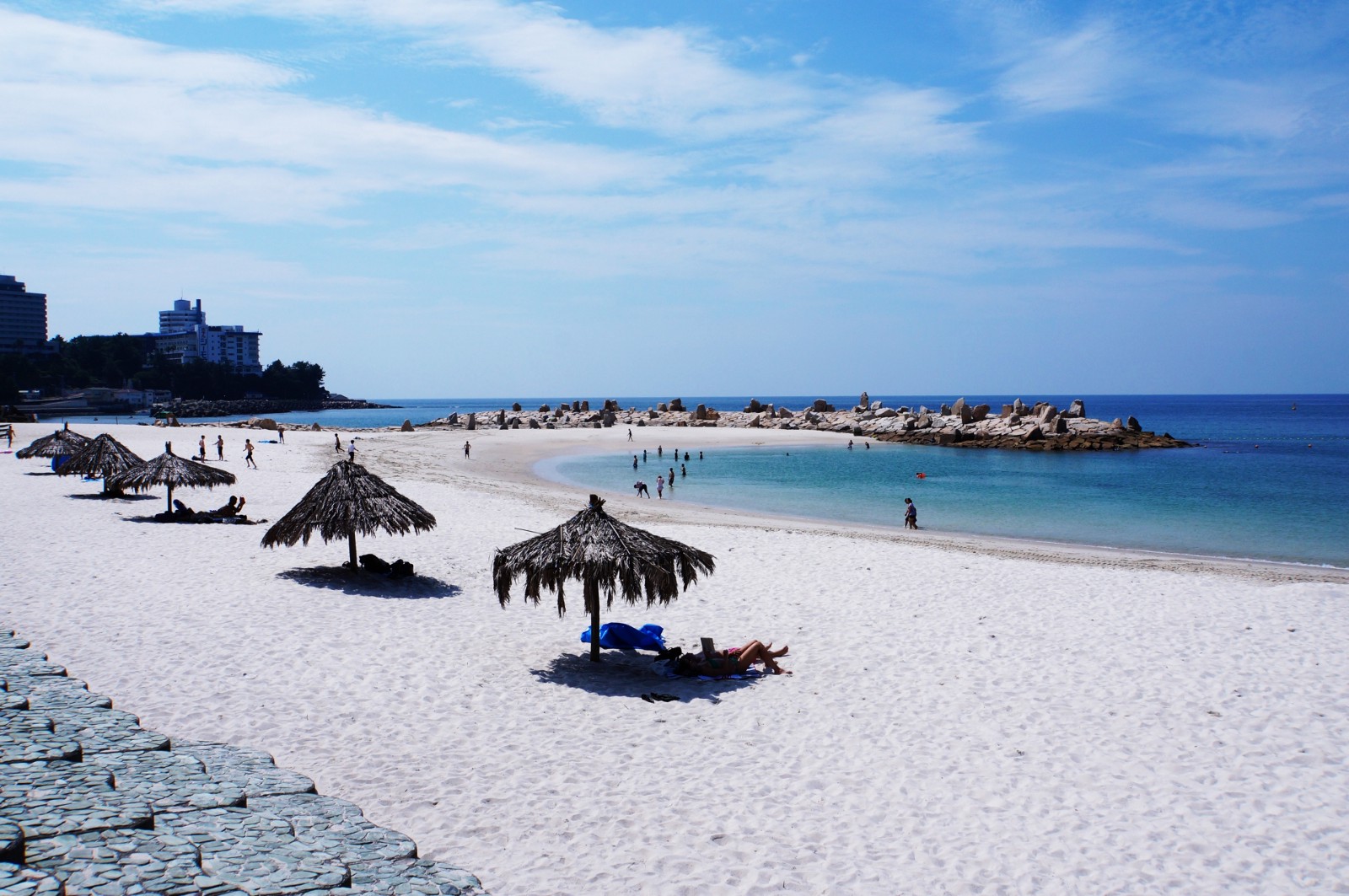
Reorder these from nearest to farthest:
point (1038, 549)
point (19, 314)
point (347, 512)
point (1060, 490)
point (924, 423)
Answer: point (347, 512), point (1038, 549), point (1060, 490), point (924, 423), point (19, 314)

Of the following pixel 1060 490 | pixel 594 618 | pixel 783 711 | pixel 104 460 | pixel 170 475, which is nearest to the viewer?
pixel 783 711

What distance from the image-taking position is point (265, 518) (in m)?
20.1

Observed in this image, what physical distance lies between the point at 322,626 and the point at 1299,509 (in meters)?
35.8

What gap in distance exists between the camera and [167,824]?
542 cm

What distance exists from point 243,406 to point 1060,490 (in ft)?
424

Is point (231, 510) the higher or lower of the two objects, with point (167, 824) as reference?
higher

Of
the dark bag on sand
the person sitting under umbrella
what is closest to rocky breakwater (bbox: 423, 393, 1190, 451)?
the person sitting under umbrella

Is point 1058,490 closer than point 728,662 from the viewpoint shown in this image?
No

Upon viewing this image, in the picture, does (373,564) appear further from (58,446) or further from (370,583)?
(58,446)

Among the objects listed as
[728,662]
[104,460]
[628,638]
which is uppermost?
[104,460]

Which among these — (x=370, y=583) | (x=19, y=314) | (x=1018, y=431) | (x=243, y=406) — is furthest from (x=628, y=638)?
(x=19, y=314)

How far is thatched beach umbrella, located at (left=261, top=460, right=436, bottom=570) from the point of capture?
44.9 ft

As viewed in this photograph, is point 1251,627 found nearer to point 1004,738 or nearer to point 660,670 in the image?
point 1004,738

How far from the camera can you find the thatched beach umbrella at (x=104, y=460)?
72.3 feet
